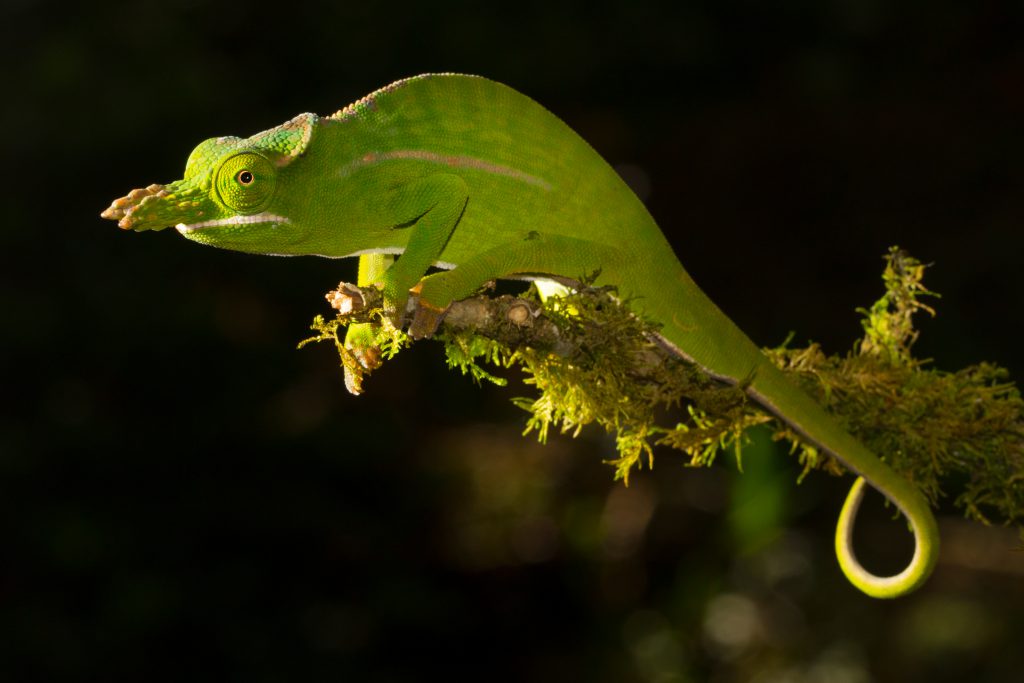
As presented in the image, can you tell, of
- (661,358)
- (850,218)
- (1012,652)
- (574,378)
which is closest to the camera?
(574,378)

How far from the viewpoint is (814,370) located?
6.98ft

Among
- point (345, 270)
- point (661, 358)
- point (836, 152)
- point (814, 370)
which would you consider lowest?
point (661, 358)

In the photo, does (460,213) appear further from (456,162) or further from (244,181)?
(244,181)

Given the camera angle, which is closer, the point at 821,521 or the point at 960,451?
the point at 960,451

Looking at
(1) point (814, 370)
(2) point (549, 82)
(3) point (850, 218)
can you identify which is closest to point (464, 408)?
(2) point (549, 82)

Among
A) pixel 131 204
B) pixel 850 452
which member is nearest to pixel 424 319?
pixel 131 204

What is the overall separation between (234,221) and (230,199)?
4cm

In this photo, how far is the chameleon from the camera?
182 centimetres

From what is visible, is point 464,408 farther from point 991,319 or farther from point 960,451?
point 960,451

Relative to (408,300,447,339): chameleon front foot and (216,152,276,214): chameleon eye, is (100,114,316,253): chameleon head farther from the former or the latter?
(408,300,447,339): chameleon front foot

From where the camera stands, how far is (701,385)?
199 centimetres

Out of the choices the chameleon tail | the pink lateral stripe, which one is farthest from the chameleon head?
the chameleon tail

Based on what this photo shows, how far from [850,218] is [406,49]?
265 centimetres

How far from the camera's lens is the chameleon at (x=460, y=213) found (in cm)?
182
